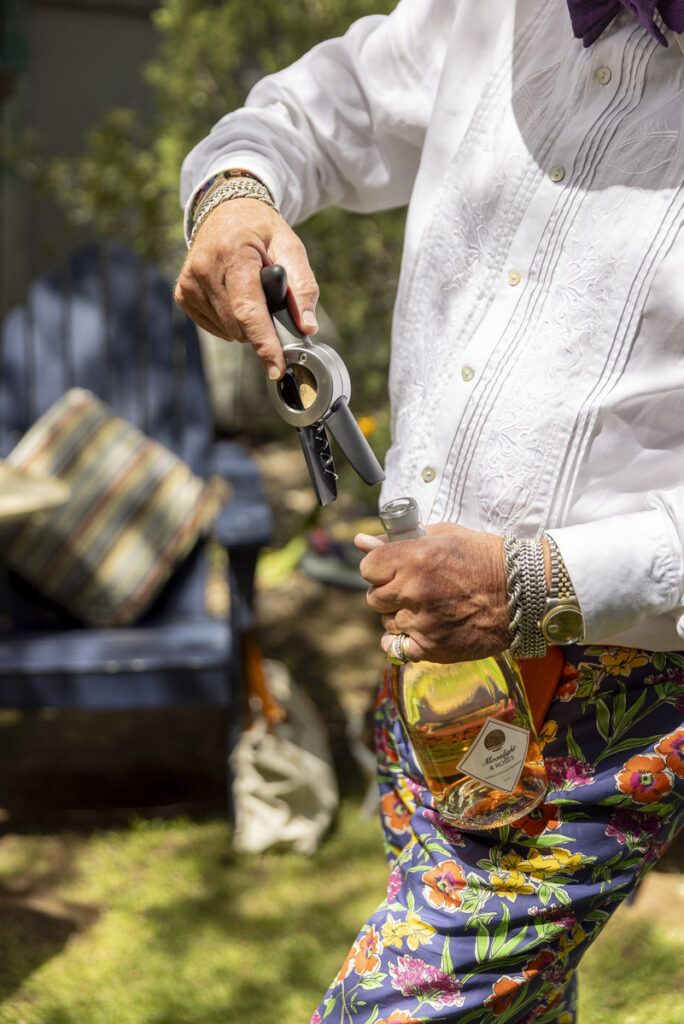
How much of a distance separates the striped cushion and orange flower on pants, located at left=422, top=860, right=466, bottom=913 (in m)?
2.09

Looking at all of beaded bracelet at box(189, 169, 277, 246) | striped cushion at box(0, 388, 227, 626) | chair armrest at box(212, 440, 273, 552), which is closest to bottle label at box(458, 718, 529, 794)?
beaded bracelet at box(189, 169, 277, 246)

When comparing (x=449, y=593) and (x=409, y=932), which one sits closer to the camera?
(x=449, y=593)

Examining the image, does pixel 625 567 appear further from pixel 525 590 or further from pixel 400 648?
pixel 400 648

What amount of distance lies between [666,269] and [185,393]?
2666 millimetres

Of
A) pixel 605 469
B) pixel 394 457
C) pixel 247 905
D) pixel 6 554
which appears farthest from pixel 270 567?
pixel 605 469

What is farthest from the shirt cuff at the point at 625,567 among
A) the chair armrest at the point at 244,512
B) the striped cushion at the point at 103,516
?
the striped cushion at the point at 103,516

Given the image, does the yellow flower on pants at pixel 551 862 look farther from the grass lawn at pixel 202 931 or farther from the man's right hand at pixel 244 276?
the grass lawn at pixel 202 931

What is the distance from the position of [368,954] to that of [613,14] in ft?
3.45

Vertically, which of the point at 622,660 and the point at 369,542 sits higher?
the point at 369,542

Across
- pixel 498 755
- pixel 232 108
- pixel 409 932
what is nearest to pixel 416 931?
pixel 409 932

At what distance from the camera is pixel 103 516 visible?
3402 millimetres

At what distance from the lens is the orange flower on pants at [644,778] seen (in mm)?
1168

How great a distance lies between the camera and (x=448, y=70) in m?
1.27

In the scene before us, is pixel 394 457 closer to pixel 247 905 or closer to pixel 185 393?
pixel 247 905
